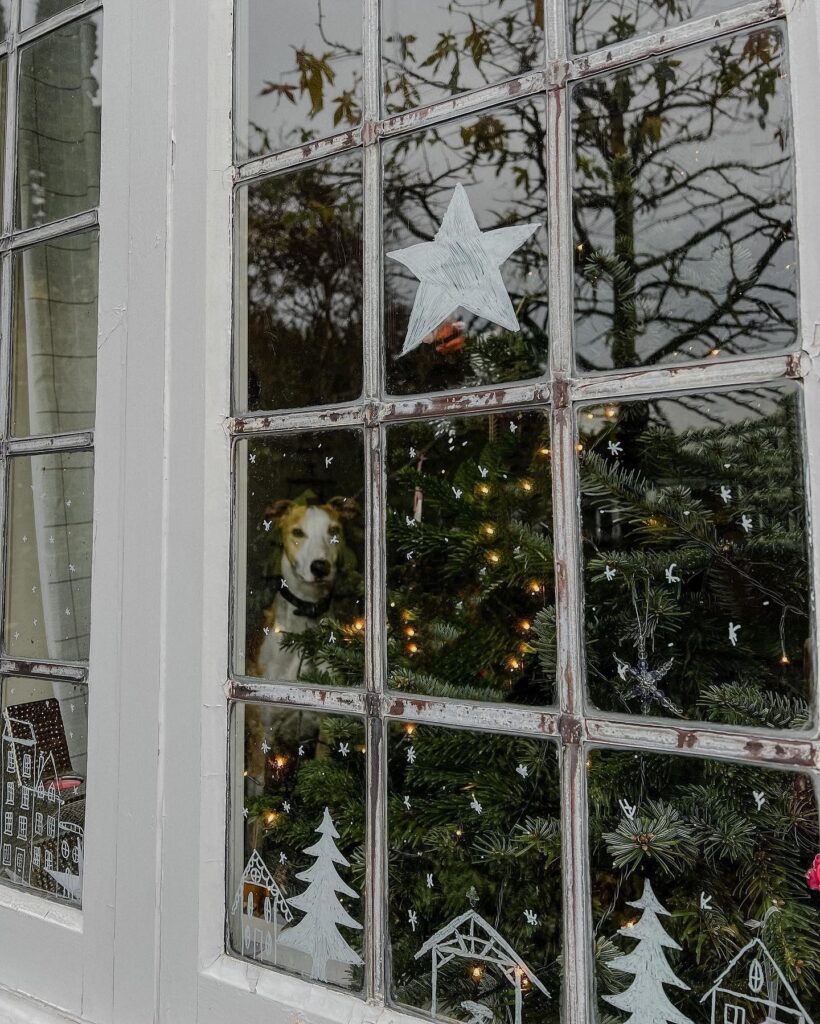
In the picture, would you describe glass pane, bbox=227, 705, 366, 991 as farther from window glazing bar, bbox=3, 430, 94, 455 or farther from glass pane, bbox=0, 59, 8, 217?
glass pane, bbox=0, 59, 8, 217

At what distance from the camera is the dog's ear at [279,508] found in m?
1.01

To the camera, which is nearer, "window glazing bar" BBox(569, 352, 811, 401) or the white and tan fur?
"window glazing bar" BBox(569, 352, 811, 401)

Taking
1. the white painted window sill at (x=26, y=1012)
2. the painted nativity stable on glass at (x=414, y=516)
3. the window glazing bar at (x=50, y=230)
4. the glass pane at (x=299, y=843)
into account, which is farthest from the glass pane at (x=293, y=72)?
the white painted window sill at (x=26, y=1012)

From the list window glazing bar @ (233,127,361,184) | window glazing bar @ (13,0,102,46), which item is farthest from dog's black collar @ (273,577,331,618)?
window glazing bar @ (13,0,102,46)

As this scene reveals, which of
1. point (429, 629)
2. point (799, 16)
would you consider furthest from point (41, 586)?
point (799, 16)

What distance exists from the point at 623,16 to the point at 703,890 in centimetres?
89

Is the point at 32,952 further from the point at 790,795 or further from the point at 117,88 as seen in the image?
the point at 117,88

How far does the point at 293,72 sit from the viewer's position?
3.47 feet

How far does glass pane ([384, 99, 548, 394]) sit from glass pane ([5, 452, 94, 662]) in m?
0.58

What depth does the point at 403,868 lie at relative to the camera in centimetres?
87

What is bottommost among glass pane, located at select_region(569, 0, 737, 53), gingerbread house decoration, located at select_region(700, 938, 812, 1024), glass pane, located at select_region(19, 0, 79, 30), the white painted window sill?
the white painted window sill

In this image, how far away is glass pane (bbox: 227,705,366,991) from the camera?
91cm

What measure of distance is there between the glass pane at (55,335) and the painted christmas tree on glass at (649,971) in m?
0.99

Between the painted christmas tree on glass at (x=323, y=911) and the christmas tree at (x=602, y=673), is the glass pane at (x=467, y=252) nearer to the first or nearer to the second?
the christmas tree at (x=602, y=673)
